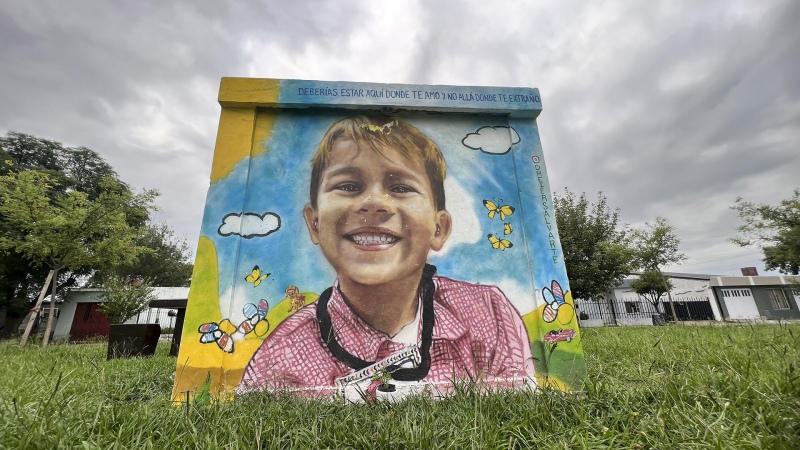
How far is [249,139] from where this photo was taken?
4.64m

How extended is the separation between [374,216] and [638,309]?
1159 inches

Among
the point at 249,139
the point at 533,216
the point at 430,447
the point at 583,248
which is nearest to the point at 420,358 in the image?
the point at 430,447

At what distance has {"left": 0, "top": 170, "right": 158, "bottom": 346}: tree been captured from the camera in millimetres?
11516

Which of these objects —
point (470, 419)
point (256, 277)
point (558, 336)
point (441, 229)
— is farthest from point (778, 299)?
point (256, 277)

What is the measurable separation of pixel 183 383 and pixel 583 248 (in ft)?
68.1

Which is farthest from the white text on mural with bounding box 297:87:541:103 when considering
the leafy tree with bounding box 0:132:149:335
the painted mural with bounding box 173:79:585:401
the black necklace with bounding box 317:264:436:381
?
the leafy tree with bounding box 0:132:149:335

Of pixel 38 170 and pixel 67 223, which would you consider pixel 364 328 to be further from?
pixel 38 170

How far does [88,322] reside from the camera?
1961 centimetres

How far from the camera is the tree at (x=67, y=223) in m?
11.5

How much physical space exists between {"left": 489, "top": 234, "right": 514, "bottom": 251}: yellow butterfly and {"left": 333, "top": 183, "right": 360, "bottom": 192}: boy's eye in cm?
195

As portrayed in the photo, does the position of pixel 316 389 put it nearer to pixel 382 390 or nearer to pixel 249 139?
pixel 382 390

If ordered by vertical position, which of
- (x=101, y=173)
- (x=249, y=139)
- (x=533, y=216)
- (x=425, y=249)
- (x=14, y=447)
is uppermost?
(x=101, y=173)

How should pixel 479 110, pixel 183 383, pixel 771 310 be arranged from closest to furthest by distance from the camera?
pixel 183 383 < pixel 479 110 < pixel 771 310

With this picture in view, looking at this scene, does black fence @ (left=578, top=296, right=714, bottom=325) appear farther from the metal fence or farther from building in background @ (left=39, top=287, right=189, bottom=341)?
building in background @ (left=39, top=287, right=189, bottom=341)
